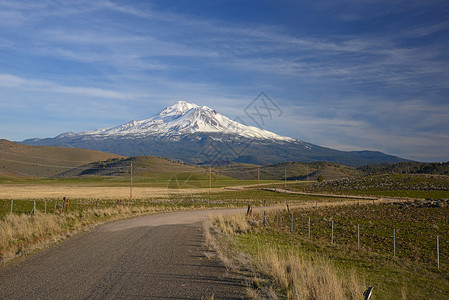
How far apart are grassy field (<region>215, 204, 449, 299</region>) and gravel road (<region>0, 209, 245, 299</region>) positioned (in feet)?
10.8

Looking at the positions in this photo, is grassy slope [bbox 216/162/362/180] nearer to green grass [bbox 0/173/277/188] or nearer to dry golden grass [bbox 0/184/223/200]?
green grass [bbox 0/173/277/188]

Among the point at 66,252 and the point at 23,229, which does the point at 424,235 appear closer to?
the point at 66,252

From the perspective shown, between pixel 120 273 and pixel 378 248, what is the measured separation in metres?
13.4

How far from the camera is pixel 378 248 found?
18.0 metres

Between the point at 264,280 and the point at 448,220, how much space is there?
26.3 meters

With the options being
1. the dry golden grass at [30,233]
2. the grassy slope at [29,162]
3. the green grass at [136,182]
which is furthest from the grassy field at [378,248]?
the grassy slope at [29,162]

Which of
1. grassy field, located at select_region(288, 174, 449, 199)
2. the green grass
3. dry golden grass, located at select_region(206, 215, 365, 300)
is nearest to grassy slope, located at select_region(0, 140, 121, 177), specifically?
the green grass

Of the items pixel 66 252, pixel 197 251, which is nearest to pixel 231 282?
pixel 197 251

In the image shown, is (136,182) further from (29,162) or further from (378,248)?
(378,248)

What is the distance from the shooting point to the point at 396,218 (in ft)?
102

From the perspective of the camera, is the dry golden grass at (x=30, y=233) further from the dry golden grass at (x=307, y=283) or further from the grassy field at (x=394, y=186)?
the grassy field at (x=394, y=186)

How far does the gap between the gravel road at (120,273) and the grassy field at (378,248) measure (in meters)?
3.30

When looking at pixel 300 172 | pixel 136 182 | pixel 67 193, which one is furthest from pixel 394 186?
pixel 300 172

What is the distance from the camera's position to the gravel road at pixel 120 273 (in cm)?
819
